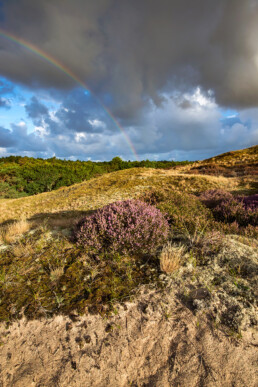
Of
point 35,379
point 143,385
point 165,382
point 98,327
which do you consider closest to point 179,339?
point 165,382

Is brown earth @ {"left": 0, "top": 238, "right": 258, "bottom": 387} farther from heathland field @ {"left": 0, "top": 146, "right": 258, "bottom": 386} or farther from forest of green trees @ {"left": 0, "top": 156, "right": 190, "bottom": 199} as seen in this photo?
forest of green trees @ {"left": 0, "top": 156, "right": 190, "bottom": 199}

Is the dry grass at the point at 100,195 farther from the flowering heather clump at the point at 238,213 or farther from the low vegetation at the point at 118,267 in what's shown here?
the flowering heather clump at the point at 238,213

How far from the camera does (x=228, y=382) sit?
178 cm

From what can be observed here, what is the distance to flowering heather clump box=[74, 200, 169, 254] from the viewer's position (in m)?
3.90

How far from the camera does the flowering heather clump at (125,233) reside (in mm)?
3898

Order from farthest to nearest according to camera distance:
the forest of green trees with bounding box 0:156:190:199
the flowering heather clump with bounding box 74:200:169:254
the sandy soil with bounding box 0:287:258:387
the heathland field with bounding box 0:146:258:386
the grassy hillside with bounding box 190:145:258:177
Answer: the forest of green trees with bounding box 0:156:190:199 → the grassy hillside with bounding box 190:145:258:177 → the flowering heather clump with bounding box 74:200:169:254 → the heathland field with bounding box 0:146:258:386 → the sandy soil with bounding box 0:287:258:387

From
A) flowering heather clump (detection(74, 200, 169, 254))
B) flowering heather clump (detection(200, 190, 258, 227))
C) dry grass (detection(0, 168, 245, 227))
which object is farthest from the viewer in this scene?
dry grass (detection(0, 168, 245, 227))

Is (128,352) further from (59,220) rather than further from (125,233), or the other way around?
(59,220)

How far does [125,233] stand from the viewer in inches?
157

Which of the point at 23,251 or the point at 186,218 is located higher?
the point at 23,251

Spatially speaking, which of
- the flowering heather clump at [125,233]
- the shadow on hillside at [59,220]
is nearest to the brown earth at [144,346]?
the flowering heather clump at [125,233]

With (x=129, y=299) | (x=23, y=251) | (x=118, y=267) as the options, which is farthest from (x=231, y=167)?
(x=23, y=251)

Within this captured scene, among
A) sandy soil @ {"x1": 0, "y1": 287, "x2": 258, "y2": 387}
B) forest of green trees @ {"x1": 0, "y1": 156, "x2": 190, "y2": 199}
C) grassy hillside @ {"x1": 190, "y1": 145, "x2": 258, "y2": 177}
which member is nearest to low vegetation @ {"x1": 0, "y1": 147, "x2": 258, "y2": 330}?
sandy soil @ {"x1": 0, "y1": 287, "x2": 258, "y2": 387}

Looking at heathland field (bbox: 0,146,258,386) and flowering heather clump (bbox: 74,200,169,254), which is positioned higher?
flowering heather clump (bbox: 74,200,169,254)
